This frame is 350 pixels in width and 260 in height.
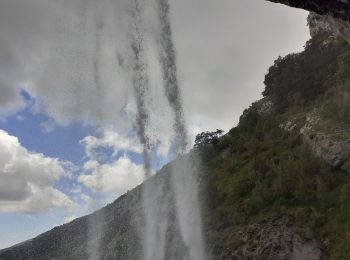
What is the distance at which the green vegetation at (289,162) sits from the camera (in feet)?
105

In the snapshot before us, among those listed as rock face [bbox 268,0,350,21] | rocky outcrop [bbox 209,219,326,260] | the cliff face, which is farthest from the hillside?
rock face [bbox 268,0,350,21]

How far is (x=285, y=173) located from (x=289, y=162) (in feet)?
5.07

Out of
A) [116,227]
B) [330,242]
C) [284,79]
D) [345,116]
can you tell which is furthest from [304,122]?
[116,227]

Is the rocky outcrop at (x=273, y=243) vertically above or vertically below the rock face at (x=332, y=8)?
below

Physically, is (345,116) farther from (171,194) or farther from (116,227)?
(116,227)

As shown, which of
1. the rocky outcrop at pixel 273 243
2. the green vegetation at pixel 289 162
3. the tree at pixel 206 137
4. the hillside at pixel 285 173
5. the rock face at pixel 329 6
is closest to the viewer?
the rock face at pixel 329 6

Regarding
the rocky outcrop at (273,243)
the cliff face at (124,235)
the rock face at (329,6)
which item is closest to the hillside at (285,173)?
the rocky outcrop at (273,243)

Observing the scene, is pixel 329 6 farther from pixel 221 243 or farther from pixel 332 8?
pixel 221 243

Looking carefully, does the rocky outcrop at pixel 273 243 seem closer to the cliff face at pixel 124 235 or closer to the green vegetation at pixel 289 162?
the green vegetation at pixel 289 162

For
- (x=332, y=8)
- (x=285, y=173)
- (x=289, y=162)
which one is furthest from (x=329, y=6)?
(x=289, y=162)

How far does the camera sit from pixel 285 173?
37.5 metres

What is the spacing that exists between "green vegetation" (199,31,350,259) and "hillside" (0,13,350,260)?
85mm

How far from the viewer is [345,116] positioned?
38.7 meters

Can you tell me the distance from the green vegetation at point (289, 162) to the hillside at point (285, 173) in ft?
0.28
